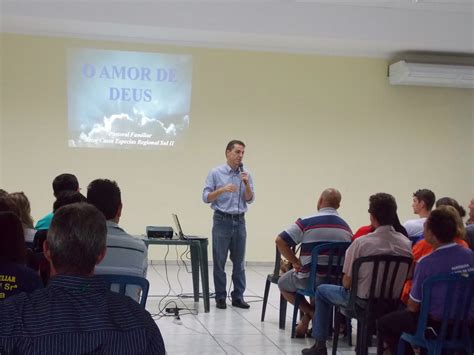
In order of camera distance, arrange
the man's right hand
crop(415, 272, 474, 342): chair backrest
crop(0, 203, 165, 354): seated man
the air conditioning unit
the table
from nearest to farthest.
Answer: crop(0, 203, 165, 354): seated man < crop(415, 272, 474, 342): chair backrest < the table < the man's right hand < the air conditioning unit

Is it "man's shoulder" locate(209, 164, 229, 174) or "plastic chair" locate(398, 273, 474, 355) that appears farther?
"man's shoulder" locate(209, 164, 229, 174)

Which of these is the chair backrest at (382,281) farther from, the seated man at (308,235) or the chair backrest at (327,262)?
the seated man at (308,235)

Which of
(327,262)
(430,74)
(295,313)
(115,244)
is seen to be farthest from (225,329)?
(430,74)

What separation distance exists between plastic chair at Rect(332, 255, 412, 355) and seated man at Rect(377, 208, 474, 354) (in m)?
0.33

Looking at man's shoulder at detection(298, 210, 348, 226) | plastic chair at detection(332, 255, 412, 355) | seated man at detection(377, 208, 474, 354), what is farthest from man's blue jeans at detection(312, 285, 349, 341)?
seated man at detection(377, 208, 474, 354)

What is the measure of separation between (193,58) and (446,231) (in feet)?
18.2

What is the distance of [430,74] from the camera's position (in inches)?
351

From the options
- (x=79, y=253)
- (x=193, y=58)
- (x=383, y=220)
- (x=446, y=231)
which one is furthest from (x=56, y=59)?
(x=79, y=253)

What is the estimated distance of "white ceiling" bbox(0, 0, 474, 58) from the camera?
7.60 m

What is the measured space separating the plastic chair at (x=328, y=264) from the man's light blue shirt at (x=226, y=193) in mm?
1450

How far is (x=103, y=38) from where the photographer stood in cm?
843

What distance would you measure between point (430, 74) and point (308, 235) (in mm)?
4711

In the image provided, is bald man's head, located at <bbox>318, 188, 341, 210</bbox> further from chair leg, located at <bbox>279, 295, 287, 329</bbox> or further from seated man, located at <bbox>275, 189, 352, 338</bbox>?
chair leg, located at <bbox>279, 295, 287, 329</bbox>

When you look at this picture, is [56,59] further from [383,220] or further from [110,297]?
[110,297]
